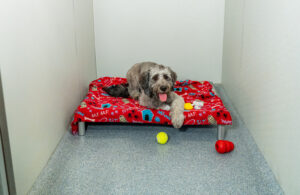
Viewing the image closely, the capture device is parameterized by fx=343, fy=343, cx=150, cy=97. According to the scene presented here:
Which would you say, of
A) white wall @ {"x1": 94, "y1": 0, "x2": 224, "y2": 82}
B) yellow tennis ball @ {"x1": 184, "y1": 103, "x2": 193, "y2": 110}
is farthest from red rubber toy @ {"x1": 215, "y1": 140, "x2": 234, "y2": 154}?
white wall @ {"x1": 94, "y1": 0, "x2": 224, "y2": 82}

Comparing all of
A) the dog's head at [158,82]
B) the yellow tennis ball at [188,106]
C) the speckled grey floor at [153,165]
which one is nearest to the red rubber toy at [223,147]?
the speckled grey floor at [153,165]

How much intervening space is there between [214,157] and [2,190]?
1.85 m

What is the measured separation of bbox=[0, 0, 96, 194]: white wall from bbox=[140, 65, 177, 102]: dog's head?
885 mm

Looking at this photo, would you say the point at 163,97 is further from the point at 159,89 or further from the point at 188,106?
the point at 188,106

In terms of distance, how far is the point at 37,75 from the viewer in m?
2.80

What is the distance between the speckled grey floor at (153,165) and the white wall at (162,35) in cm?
187

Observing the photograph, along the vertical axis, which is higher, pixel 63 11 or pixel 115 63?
pixel 63 11

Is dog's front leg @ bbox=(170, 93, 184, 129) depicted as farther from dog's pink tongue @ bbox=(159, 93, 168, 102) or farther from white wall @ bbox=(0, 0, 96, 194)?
white wall @ bbox=(0, 0, 96, 194)

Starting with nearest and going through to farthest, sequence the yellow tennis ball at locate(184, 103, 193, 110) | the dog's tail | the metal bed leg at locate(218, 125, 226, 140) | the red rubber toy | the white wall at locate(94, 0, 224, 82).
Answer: the red rubber toy, the metal bed leg at locate(218, 125, 226, 140), the yellow tennis ball at locate(184, 103, 193, 110), the dog's tail, the white wall at locate(94, 0, 224, 82)

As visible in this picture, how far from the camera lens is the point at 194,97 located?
4355mm

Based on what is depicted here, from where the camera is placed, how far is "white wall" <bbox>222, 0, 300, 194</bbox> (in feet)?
7.84

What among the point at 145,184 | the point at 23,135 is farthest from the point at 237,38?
the point at 23,135

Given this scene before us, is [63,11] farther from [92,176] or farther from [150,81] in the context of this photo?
[92,176]

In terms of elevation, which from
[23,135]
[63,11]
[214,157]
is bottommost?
[214,157]
